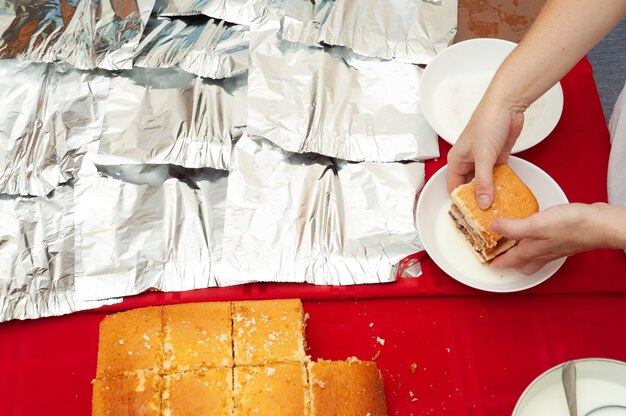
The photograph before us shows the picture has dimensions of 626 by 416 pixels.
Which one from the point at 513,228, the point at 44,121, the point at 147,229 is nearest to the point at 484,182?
the point at 513,228

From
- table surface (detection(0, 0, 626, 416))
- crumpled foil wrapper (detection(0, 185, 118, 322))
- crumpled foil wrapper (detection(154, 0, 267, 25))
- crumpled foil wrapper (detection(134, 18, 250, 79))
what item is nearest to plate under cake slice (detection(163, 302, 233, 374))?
table surface (detection(0, 0, 626, 416))

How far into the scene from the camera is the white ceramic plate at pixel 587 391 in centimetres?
175

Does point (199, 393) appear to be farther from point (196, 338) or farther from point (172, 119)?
point (172, 119)

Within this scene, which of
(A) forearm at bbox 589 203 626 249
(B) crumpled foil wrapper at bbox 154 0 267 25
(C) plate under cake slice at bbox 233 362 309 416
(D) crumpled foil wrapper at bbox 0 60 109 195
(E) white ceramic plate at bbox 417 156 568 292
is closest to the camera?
(A) forearm at bbox 589 203 626 249

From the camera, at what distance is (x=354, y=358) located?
196 cm

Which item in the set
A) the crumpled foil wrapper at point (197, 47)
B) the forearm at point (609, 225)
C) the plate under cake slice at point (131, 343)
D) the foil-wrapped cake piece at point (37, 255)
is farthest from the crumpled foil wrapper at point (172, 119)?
the forearm at point (609, 225)

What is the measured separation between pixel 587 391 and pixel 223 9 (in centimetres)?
210

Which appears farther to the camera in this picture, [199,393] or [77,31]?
[77,31]

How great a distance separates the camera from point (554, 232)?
177cm

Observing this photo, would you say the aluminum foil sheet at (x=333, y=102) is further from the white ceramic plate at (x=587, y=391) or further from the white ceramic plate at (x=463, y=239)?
the white ceramic plate at (x=587, y=391)

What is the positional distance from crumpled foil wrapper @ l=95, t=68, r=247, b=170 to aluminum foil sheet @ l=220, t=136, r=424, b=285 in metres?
0.13

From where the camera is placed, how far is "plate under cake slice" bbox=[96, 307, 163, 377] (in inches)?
73.8

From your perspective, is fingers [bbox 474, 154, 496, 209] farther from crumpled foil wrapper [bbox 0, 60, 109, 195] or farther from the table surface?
crumpled foil wrapper [bbox 0, 60, 109, 195]

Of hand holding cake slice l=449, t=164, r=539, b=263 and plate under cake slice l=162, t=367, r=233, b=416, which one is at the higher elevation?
hand holding cake slice l=449, t=164, r=539, b=263
